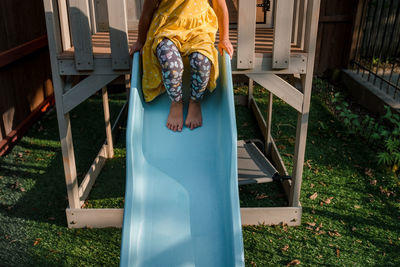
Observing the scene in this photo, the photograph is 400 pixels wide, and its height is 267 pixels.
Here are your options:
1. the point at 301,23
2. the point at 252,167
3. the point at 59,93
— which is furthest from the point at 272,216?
the point at 59,93

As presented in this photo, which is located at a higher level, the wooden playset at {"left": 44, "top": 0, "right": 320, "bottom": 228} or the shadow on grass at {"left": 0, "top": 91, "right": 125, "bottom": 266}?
the wooden playset at {"left": 44, "top": 0, "right": 320, "bottom": 228}

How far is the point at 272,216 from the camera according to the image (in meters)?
3.60

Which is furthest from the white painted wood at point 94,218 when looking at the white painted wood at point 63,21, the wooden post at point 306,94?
the wooden post at point 306,94

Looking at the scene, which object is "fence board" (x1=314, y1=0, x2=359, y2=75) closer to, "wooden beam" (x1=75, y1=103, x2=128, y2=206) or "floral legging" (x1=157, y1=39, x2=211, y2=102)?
"wooden beam" (x1=75, y1=103, x2=128, y2=206)

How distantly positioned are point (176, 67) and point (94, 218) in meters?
1.63

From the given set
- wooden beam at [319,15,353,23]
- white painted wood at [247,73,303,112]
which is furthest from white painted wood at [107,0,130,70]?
wooden beam at [319,15,353,23]

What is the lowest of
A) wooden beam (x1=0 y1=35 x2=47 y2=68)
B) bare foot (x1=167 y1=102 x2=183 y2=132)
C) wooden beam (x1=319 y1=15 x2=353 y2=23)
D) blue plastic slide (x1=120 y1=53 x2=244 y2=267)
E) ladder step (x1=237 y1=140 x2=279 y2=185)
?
ladder step (x1=237 y1=140 x2=279 y2=185)

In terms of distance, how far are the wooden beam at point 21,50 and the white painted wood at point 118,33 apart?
244 centimetres

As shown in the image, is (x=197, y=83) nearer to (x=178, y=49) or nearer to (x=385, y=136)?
(x=178, y=49)

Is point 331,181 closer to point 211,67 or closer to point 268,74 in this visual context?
point 268,74

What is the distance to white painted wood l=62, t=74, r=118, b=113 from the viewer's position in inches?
126

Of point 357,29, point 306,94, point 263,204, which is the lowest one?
point 263,204

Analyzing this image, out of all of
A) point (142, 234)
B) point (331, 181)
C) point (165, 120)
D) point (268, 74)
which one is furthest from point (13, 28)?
point (331, 181)

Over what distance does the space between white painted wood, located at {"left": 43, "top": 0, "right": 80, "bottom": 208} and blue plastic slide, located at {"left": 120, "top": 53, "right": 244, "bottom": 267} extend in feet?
2.25
